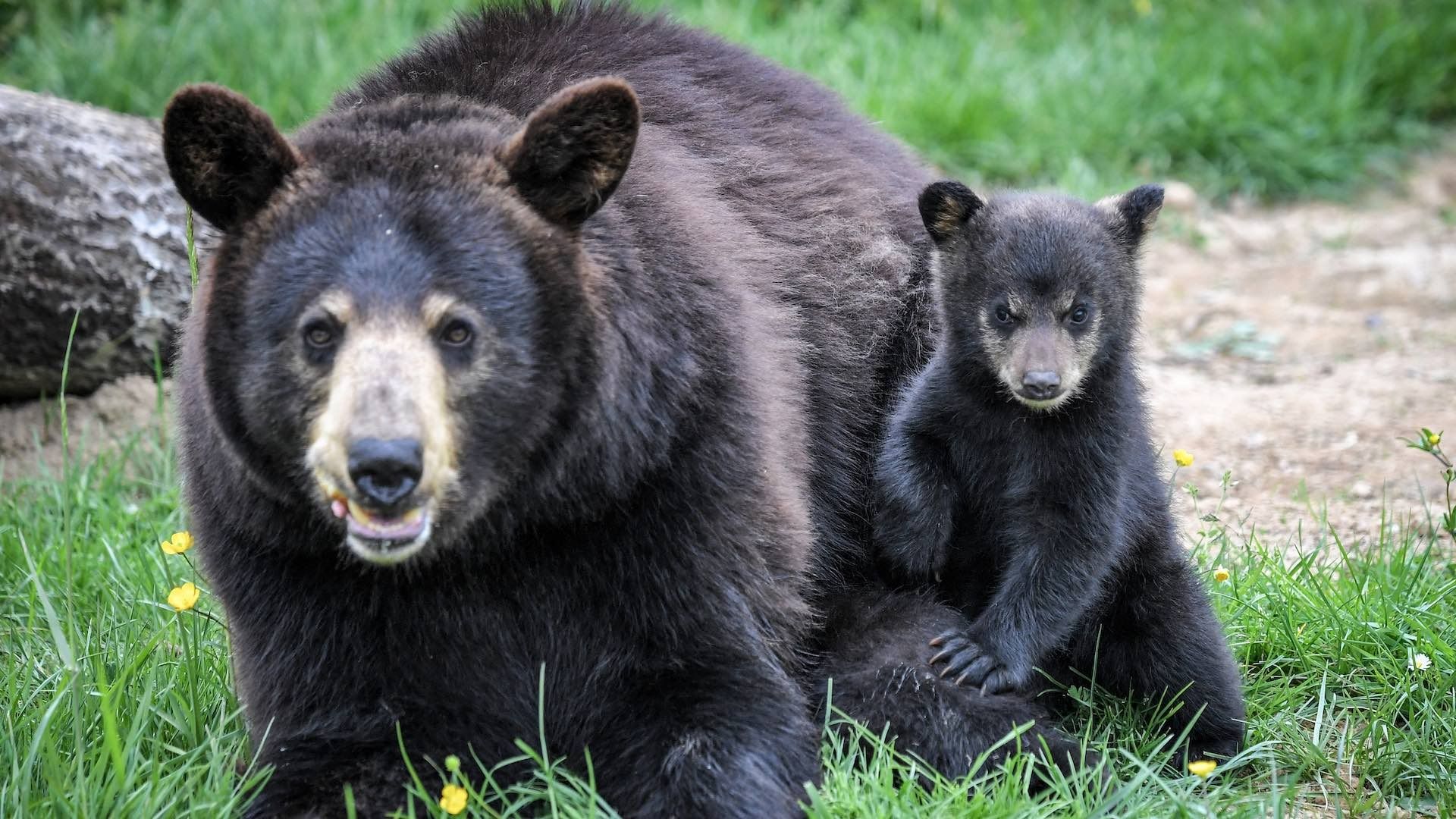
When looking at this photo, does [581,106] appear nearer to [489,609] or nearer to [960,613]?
[489,609]

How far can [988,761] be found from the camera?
386cm

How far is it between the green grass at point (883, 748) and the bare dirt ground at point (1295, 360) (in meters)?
0.46

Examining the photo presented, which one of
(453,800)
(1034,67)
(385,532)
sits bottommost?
(453,800)

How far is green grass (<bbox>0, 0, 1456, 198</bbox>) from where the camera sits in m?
7.94

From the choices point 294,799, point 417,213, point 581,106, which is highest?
point 581,106

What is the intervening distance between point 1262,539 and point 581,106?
3095 mm

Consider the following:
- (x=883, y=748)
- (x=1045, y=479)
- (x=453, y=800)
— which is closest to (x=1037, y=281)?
(x=1045, y=479)

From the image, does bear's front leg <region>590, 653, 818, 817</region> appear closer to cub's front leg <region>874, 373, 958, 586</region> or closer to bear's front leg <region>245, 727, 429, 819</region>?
bear's front leg <region>245, 727, 429, 819</region>

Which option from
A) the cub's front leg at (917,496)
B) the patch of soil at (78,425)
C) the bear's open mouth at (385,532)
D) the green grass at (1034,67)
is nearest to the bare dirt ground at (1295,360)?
the patch of soil at (78,425)

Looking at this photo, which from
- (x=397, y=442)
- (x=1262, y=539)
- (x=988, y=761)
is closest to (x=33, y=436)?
(x=397, y=442)

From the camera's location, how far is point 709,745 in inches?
140

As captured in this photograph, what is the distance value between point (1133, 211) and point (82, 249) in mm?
3734

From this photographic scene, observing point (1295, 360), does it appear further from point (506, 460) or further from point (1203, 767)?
point (506, 460)

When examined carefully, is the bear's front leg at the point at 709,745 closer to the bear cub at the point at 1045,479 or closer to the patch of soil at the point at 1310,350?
the bear cub at the point at 1045,479
